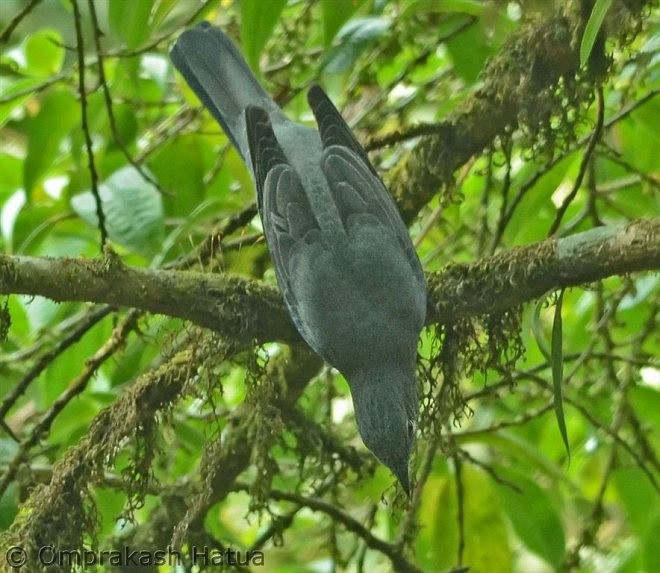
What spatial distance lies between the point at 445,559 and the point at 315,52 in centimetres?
208

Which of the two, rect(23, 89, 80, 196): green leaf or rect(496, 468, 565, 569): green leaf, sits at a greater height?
rect(23, 89, 80, 196): green leaf

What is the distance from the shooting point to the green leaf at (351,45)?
3.28 metres

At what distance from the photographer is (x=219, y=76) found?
3668mm

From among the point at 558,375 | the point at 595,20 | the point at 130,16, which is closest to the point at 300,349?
the point at 558,375

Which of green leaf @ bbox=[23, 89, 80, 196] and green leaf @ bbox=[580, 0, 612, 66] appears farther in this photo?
green leaf @ bbox=[23, 89, 80, 196]

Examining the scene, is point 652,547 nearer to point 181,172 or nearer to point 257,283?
point 257,283

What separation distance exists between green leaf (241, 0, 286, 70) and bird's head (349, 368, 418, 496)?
3.55 feet

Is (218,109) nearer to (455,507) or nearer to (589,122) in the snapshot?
(589,122)

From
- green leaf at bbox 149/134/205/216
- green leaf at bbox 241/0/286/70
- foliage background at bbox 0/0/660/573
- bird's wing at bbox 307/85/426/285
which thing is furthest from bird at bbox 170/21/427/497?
green leaf at bbox 149/134/205/216

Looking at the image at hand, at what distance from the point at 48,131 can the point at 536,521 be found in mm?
2164

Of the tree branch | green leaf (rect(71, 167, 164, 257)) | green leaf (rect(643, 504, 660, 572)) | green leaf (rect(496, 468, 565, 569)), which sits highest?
green leaf (rect(71, 167, 164, 257))

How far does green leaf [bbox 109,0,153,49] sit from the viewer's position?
3033mm

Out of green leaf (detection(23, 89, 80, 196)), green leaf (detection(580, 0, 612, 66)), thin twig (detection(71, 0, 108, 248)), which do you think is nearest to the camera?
green leaf (detection(580, 0, 612, 66))

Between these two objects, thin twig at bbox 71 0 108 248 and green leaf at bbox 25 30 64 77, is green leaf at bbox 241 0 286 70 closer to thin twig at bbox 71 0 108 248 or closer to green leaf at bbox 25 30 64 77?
thin twig at bbox 71 0 108 248
